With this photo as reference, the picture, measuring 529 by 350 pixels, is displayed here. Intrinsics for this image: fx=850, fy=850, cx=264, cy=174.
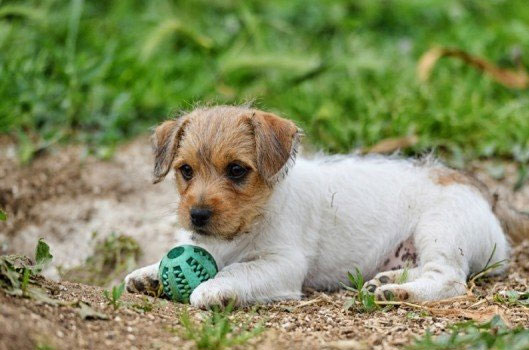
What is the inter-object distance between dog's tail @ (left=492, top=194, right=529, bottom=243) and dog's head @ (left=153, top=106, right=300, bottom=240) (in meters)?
2.17

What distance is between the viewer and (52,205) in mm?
8867

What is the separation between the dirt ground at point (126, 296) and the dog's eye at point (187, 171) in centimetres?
68

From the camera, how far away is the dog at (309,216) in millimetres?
6070

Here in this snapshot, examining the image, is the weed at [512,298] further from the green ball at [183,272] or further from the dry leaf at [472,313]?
the green ball at [183,272]

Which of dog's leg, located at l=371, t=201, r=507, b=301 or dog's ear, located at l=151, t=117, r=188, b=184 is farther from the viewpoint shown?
dog's ear, located at l=151, t=117, r=188, b=184

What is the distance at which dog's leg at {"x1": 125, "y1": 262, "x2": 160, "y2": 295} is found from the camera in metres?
6.33

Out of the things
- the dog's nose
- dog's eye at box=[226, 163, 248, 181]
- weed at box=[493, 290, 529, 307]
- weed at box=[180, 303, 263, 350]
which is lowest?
weed at box=[493, 290, 529, 307]

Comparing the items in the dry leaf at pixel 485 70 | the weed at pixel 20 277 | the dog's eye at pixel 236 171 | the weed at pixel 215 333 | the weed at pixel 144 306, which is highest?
the dry leaf at pixel 485 70

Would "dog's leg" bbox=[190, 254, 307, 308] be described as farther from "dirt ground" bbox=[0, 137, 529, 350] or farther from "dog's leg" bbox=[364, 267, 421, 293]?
Result: "dog's leg" bbox=[364, 267, 421, 293]

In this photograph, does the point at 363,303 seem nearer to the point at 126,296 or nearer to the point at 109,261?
the point at 126,296

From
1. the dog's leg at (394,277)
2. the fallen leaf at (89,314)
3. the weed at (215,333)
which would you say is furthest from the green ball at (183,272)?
the dog's leg at (394,277)

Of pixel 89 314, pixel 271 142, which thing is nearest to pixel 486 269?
pixel 271 142

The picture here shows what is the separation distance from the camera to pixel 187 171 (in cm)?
626

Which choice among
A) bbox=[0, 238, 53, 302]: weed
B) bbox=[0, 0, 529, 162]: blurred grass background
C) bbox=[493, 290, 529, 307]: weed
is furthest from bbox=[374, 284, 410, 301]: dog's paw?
bbox=[0, 0, 529, 162]: blurred grass background
